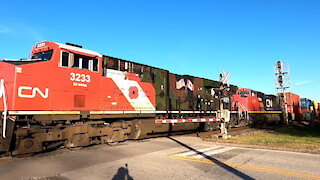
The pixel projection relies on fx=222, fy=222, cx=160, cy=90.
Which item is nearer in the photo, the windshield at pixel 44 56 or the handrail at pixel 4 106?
the handrail at pixel 4 106

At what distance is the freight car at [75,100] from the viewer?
7.35 m

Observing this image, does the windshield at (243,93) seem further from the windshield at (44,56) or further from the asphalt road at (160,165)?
the windshield at (44,56)

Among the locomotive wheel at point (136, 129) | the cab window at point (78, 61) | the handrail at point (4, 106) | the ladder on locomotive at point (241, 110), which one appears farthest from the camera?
→ the ladder on locomotive at point (241, 110)

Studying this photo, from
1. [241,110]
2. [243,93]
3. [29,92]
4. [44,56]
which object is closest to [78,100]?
[29,92]

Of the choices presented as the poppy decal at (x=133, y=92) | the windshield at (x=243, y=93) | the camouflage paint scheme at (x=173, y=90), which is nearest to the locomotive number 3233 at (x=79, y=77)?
the camouflage paint scheme at (x=173, y=90)

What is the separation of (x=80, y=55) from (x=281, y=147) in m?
9.13

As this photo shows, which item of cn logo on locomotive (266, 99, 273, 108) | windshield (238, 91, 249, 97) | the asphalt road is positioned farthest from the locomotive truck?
cn logo on locomotive (266, 99, 273, 108)

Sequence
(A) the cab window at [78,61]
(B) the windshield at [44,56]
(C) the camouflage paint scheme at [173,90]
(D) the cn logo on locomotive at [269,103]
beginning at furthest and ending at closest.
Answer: (D) the cn logo on locomotive at [269,103], (C) the camouflage paint scheme at [173,90], (A) the cab window at [78,61], (B) the windshield at [44,56]

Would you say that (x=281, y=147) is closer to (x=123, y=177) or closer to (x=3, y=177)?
(x=123, y=177)

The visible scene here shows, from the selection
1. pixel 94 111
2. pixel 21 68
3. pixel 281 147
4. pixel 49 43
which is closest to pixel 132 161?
pixel 94 111

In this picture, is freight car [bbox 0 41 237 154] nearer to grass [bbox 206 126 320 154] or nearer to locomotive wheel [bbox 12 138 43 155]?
locomotive wheel [bbox 12 138 43 155]

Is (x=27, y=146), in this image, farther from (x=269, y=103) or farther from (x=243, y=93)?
(x=269, y=103)

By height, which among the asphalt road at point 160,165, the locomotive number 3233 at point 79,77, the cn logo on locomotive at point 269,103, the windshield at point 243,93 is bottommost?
the asphalt road at point 160,165

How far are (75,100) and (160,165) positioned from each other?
438 cm
